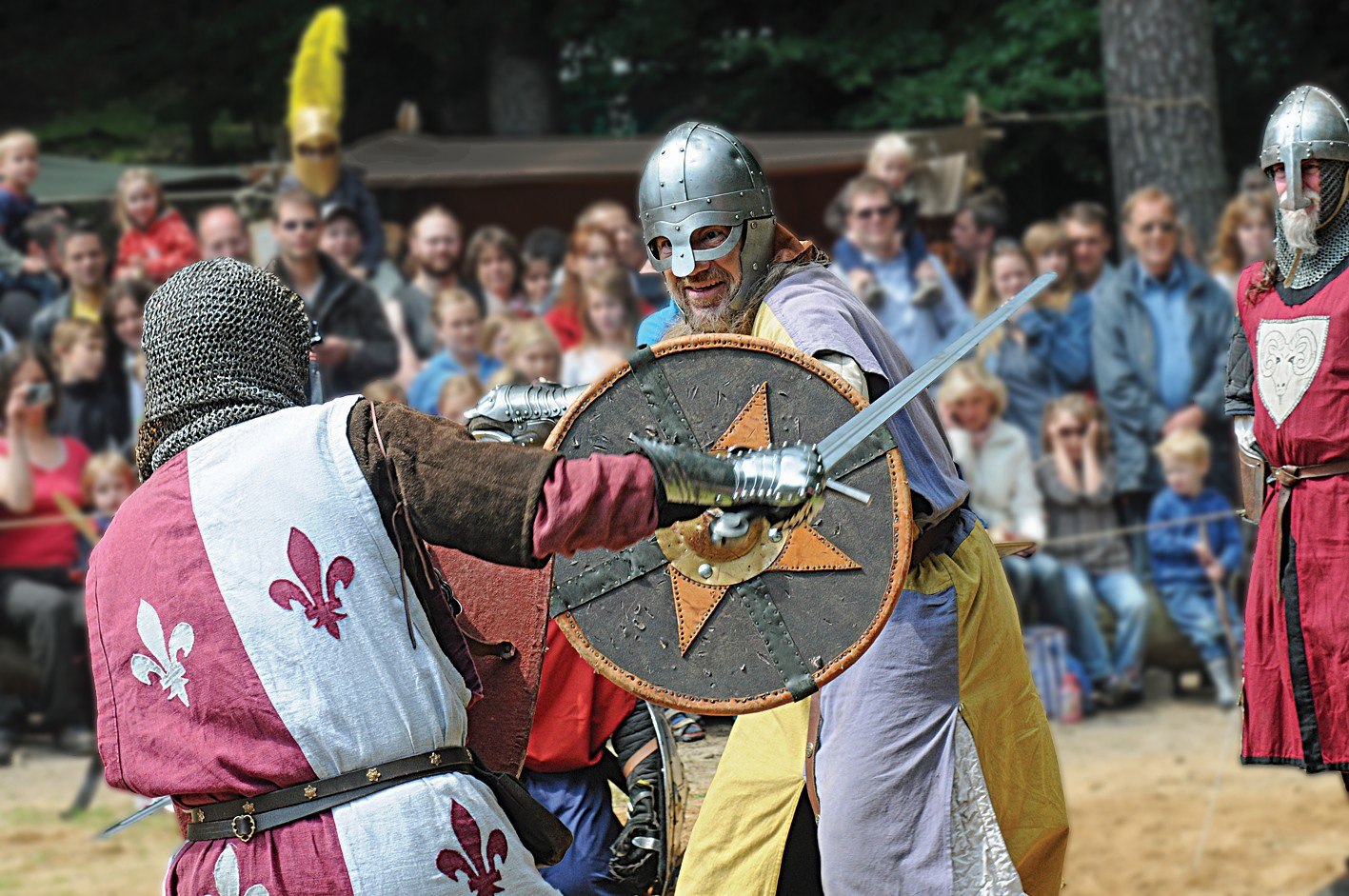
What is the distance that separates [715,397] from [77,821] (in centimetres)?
494

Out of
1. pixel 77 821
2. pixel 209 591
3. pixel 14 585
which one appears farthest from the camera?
pixel 14 585

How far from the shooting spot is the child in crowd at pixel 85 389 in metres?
8.27

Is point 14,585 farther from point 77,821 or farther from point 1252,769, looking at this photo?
point 1252,769

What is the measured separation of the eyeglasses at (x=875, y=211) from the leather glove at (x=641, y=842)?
5227 millimetres

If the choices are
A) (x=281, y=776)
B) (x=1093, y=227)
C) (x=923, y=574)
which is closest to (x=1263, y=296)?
(x=923, y=574)

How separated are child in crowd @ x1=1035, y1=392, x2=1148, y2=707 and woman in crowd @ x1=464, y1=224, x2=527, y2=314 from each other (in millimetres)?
2605

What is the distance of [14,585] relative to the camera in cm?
802

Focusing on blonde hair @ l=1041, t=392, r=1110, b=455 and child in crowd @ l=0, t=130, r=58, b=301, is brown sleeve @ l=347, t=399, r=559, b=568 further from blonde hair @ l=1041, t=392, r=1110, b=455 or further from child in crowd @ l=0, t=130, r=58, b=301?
child in crowd @ l=0, t=130, r=58, b=301

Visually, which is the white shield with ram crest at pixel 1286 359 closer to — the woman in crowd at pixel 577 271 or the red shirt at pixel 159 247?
the woman in crowd at pixel 577 271

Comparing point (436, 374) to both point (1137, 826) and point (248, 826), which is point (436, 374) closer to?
point (1137, 826)

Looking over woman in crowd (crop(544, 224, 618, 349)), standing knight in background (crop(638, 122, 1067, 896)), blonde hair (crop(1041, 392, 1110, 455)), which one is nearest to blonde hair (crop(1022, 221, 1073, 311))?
blonde hair (crop(1041, 392, 1110, 455))

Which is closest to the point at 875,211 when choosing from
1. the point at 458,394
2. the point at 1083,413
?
the point at 1083,413

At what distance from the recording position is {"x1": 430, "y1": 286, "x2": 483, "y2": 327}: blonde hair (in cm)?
846

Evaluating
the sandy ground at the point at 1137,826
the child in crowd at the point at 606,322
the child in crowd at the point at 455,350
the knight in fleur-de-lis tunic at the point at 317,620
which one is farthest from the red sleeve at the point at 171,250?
the knight in fleur-de-lis tunic at the point at 317,620
